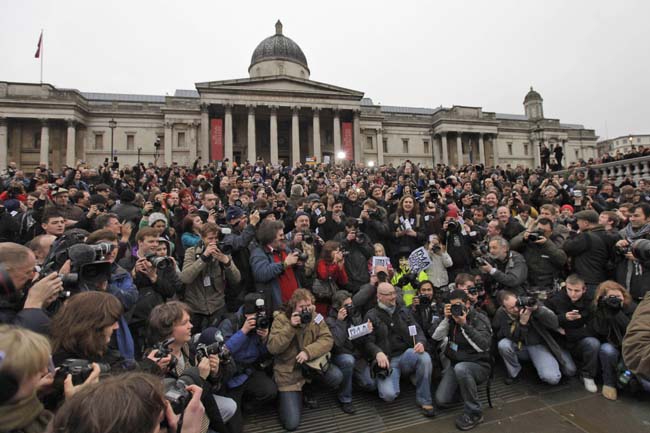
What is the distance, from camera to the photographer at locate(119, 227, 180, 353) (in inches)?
155

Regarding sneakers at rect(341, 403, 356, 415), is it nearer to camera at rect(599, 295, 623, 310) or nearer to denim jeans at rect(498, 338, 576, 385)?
denim jeans at rect(498, 338, 576, 385)

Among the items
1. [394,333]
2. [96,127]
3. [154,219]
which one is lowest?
[394,333]

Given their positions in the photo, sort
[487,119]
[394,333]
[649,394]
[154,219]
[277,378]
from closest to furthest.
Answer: [277,378]
[649,394]
[394,333]
[154,219]
[487,119]

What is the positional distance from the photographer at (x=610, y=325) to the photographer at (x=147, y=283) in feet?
18.3

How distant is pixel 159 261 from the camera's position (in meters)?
3.96

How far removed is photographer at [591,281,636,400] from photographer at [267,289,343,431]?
3684 mm

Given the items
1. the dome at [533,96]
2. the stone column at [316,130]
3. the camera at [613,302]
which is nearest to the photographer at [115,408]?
the camera at [613,302]

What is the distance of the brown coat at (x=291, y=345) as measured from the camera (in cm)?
418

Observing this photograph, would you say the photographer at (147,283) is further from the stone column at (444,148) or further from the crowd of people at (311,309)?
the stone column at (444,148)

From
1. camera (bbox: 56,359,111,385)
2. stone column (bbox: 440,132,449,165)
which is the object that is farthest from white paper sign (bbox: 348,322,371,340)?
stone column (bbox: 440,132,449,165)

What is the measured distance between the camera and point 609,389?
15.3 feet

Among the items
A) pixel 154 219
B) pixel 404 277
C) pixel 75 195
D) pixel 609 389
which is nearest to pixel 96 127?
pixel 75 195

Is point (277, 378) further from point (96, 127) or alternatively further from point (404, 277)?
point (96, 127)

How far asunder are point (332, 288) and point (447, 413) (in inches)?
91.4
